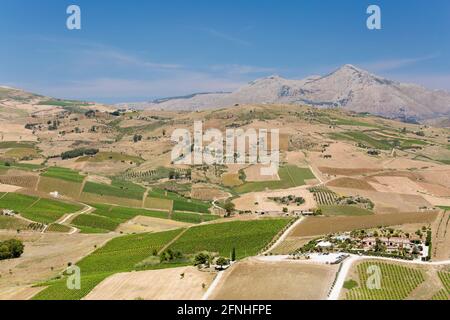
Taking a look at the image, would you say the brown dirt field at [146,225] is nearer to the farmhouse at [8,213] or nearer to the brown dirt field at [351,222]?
the farmhouse at [8,213]

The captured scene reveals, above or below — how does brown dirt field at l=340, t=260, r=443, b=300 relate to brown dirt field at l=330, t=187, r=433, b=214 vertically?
above

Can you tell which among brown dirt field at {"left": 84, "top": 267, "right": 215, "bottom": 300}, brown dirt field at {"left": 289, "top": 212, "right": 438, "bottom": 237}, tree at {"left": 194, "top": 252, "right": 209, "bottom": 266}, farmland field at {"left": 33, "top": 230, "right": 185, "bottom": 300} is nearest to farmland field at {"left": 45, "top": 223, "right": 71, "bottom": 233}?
farmland field at {"left": 33, "top": 230, "right": 185, "bottom": 300}

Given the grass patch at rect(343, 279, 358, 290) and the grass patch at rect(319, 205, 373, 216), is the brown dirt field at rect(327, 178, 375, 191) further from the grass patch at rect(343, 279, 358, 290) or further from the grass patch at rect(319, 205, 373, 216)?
the grass patch at rect(343, 279, 358, 290)

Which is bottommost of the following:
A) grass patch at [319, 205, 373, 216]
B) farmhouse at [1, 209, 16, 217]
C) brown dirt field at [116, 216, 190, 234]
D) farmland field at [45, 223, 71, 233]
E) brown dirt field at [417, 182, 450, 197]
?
brown dirt field at [116, 216, 190, 234]

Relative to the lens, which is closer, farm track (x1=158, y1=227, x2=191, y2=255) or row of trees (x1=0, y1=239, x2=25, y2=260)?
farm track (x1=158, y1=227, x2=191, y2=255)

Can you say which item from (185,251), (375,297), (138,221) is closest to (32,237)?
(138,221)

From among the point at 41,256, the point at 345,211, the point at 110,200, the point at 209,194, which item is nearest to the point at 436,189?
the point at 345,211

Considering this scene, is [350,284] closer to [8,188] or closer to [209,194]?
[8,188]
